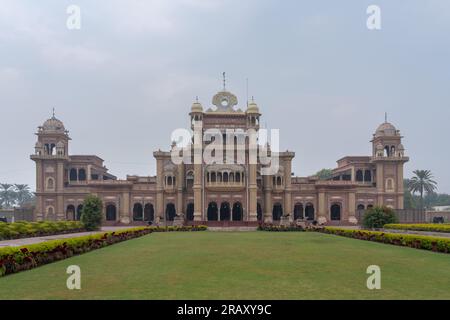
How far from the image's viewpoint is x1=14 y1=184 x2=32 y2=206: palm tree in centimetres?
11149

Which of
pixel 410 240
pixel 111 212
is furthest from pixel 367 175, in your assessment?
pixel 410 240

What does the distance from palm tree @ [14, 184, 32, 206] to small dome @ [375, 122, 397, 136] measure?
88.8 meters

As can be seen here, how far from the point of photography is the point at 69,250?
17.9 metres

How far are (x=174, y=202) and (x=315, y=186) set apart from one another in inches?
716

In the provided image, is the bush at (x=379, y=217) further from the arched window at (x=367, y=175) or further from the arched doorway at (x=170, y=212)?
the arched doorway at (x=170, y=212)

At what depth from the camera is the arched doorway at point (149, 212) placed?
55.6 m

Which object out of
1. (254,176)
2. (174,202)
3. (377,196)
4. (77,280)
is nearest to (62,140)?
(174,202)

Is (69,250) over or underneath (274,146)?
underneath

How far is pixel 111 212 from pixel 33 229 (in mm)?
23904

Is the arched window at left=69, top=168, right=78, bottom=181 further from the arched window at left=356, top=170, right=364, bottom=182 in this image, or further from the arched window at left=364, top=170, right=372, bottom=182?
the arched window at left=364, top=170, right=372, bottom=182

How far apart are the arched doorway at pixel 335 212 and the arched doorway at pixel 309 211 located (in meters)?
2.58

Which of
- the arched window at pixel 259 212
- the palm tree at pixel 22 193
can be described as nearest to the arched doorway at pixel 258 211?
the arched window at pixel 259 212

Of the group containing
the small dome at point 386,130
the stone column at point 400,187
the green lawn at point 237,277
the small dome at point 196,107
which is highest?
the small dome at point 196,107
